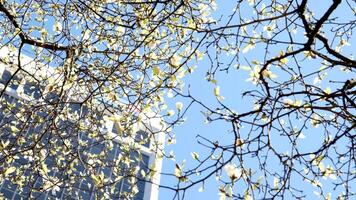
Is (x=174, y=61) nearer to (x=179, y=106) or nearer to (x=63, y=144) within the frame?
(x=179, y=106)

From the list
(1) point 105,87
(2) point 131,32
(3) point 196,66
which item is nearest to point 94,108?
Result: (1) point 105,87

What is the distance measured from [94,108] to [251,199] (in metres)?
2.93

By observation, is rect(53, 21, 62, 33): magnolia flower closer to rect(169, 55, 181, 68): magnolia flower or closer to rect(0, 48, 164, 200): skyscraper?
rect(0, 48, 164, 200): skyscraper

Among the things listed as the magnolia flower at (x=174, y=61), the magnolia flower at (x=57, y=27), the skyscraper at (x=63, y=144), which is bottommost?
the skyscraper at (x=63, y=144)

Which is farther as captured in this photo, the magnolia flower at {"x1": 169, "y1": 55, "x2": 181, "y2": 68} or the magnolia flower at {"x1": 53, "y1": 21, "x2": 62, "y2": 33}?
the magnolia flower at {"x1": 53, "y1": 21, "x2": 62, "y2": 33}

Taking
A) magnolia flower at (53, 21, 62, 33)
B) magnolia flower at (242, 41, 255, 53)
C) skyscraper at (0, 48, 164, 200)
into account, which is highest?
magnolia flower at (53, 21, 62, 33)

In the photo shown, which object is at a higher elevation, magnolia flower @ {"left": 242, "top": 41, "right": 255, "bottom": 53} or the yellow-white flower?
magnolia flower @ {"left": 242, "top": 41, "right": 255, "bottom": 53}

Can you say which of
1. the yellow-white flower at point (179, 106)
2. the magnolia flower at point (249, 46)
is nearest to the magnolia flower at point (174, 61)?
the yellow-white flower at point (179, 106)

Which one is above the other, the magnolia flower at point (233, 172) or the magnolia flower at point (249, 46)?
the magnolia flower at point (249, 46)

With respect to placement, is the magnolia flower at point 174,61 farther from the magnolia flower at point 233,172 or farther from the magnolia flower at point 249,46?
the magnolia flower at point 233,172

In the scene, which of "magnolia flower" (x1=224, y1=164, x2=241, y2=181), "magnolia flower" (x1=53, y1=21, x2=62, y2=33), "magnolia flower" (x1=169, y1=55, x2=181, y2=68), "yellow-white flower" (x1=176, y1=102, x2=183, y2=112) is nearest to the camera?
"magnolia flower" (x1=224, y1=164, x2=241, y2=181)

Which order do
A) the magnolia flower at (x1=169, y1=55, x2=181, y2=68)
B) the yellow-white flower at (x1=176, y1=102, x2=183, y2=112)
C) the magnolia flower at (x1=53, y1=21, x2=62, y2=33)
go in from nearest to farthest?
the yellow-white flower at (x1=176, y1=102, x2=183, y2=112)
the magnolia flower at (x1=169, y1=55, x2=181, y2=68)
the magnolia flower at (x1=53, y1=21, x2=62, y2=33)

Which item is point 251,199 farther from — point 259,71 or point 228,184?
point 259,71

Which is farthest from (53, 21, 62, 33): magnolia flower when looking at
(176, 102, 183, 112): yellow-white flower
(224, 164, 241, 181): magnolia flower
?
(224, 164, 241, 181): magnolia flower
